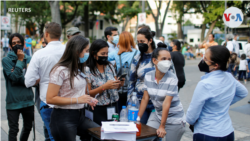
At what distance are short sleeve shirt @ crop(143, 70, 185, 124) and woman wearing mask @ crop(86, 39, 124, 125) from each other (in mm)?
410

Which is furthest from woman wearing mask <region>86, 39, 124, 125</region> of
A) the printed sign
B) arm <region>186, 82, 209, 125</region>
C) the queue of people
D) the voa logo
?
the printed sign

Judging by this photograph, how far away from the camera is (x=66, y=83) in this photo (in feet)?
8.95

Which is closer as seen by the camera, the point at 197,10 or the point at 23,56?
the point at 23,56

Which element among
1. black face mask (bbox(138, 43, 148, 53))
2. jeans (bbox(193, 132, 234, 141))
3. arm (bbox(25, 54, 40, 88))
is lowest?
jeans (bbox(193, 132, 234, 141))

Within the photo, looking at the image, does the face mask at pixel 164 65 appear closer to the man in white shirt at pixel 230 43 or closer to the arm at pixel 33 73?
the arm at pixel 33 73

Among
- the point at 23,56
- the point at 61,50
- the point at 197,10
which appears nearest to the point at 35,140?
the point at 23,56

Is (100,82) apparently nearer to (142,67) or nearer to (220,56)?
(142,67)

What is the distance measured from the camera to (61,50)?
11.1 feet

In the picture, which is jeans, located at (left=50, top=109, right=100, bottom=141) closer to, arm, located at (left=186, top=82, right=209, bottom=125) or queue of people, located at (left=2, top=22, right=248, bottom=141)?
queue of people, located at (left=2, top=22, right=248, bottom=141)

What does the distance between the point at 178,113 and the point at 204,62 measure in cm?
84

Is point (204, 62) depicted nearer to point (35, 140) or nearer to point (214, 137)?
point (214, 137)

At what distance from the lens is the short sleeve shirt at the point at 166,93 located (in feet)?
10.3

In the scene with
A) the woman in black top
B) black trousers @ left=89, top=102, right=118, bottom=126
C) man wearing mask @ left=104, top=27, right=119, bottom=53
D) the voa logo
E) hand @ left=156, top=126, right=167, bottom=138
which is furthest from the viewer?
the voa logo

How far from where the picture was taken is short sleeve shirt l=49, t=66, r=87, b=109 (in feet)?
8.73
